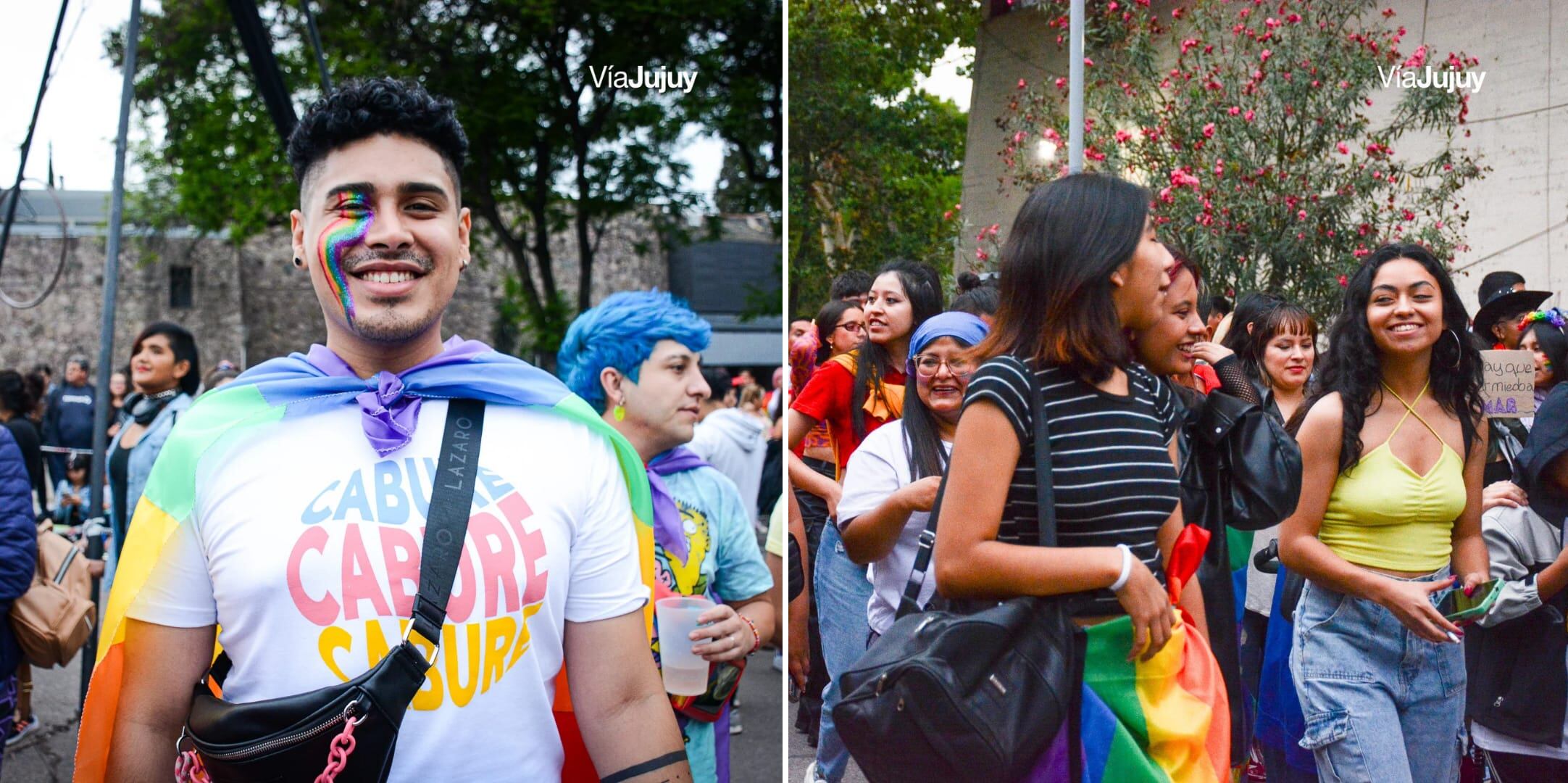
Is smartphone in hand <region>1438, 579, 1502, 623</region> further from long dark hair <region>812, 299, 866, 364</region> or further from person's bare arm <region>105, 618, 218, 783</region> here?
person's bare arm <region>105, 618, 218, 783</region>

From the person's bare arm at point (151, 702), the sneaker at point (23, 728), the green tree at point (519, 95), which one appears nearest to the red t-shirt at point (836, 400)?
the person's bare arm at point (151, 702)

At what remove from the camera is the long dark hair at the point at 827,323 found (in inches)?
131

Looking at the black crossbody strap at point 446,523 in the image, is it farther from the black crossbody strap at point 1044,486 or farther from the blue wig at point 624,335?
the blue wig at point 624,335

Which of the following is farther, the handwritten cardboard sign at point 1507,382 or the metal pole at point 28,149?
the metal pole at point 28,149

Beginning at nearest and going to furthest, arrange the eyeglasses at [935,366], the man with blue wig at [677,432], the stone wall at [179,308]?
the man with blue wig at [677,432] < the eyeglasses at [935,366] < the stone wall at [179,308]

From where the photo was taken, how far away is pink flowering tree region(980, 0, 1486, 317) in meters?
3.29

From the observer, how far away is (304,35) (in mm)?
15555

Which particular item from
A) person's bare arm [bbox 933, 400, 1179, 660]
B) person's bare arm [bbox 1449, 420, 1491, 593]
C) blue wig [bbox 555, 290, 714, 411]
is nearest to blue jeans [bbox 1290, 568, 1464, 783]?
person's bare arm [bbox 1449, 420, 1491, 593]

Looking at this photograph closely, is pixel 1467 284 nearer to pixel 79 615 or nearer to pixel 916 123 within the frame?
pixel 916 123

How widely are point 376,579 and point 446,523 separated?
0.11 metres

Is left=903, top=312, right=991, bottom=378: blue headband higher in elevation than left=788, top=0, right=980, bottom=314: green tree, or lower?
lower

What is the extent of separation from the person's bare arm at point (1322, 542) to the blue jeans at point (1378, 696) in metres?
0.05

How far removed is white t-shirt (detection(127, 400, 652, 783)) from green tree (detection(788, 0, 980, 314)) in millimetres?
1285

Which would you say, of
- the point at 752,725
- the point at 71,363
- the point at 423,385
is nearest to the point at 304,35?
the point at 71,363
